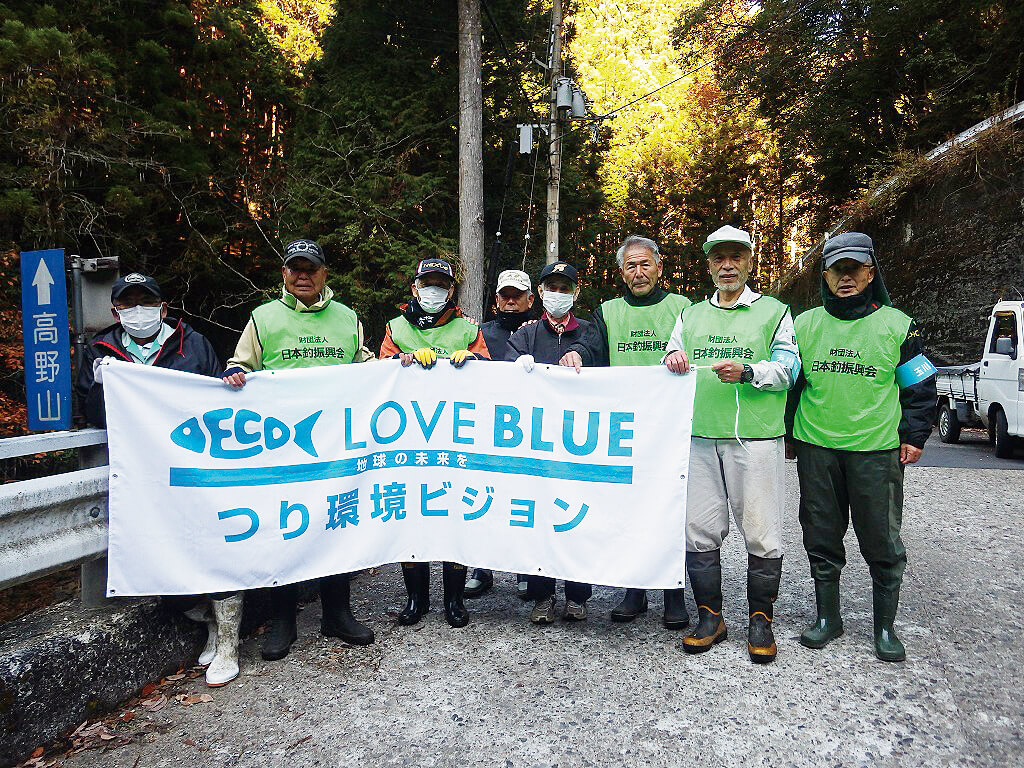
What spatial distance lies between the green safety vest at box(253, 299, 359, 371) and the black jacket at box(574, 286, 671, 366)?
1461 mm

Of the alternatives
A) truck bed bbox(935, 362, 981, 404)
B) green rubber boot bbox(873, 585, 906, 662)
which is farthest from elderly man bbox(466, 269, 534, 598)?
truck bed bbox(935, 362, 981, 404)

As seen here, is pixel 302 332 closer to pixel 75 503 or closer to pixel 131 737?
pixel 75 503

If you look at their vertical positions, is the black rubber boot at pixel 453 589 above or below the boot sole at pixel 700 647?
above

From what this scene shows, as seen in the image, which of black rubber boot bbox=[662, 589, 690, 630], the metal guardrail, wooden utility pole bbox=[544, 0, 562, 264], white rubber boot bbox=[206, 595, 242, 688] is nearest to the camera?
the metal guardrail

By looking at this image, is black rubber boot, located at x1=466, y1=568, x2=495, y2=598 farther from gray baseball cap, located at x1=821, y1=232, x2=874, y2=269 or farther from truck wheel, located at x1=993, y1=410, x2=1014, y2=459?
truck wheel, located at x1=993, y1=410, x2=1014, y2=459

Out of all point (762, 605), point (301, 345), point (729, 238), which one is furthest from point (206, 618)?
point (729, 238)

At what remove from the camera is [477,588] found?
15.3ft

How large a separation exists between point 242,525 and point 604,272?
898 inches

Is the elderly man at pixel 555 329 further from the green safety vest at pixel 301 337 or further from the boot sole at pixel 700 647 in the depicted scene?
the green safety vest at pixel 301 337

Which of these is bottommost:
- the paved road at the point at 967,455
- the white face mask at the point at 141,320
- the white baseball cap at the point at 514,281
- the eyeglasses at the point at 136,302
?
the paved road at the point at 967,455

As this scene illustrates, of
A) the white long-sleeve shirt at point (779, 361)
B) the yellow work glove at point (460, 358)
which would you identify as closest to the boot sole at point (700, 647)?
the white long-sleeve shirt at point (779, 361)

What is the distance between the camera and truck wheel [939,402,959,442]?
40.8ft

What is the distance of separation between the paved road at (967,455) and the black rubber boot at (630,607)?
7334 mm

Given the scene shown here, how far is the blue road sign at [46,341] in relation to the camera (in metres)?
3.52
